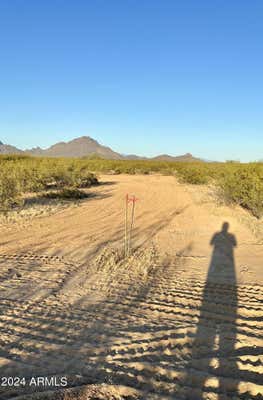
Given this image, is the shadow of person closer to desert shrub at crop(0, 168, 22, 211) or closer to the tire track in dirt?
the tire track in dirt

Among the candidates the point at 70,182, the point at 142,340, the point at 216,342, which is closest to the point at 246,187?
the point at 216,342

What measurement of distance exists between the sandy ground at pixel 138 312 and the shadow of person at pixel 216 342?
0.04ft

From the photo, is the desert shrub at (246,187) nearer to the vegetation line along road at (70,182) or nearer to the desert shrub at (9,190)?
the vegetation line along road at (70,182)

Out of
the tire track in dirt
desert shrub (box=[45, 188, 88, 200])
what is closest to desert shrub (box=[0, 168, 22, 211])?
desert shrub (box=[45, 188, 88, 200])

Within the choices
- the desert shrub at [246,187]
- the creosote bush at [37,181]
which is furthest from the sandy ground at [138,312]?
the creosote bush at [37,181]

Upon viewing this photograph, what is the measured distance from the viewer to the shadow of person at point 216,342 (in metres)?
3.24

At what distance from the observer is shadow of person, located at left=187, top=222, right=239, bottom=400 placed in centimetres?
324

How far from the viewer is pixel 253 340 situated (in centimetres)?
408

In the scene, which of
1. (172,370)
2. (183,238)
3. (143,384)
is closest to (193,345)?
(172,370)

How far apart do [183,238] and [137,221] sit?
2.92m

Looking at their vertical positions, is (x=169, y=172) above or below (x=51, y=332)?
above

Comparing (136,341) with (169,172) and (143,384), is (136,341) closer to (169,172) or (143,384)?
(143,384)

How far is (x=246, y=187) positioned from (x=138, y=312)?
34.1 feet

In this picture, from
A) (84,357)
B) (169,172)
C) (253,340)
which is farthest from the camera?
(169,172)
